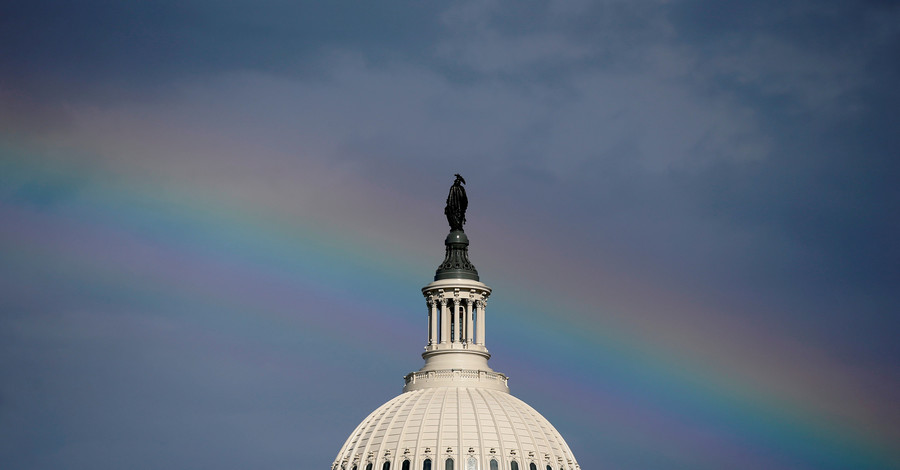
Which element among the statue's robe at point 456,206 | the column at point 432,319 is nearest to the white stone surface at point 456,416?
the column at point 432,319

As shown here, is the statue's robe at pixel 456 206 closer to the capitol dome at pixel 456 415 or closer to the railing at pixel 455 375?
the capitol dome at pixel 456 415

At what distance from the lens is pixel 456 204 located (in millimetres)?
160875

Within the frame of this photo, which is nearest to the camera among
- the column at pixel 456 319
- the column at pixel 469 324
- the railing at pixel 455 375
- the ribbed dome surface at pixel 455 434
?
the ribbed dome surface at pixel 455 434

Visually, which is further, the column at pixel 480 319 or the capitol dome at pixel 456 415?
the column at pixel 480 319

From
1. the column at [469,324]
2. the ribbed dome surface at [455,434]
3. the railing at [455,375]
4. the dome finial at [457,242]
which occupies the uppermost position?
the dome finial at [457,242]

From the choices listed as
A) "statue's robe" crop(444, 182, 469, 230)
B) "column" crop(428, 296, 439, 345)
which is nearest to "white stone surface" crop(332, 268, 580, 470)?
"column" crop(428, 296, 439, 345)

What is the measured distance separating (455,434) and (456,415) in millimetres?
2207

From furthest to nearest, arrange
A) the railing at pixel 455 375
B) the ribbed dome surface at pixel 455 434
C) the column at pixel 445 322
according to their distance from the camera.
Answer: the column at pixel 445 322
the railing at pixel 455 375
the ribbed dome surface at pixel 455 434

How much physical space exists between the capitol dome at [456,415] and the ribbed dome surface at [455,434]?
0.09 metres

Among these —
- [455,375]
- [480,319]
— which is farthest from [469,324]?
[455,375]

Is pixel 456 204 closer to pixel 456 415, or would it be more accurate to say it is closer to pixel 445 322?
pixel 445 322

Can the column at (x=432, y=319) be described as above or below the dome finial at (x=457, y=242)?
below

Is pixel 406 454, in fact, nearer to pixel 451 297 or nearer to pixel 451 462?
pixel 451 462

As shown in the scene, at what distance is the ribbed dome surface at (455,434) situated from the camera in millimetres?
141250
